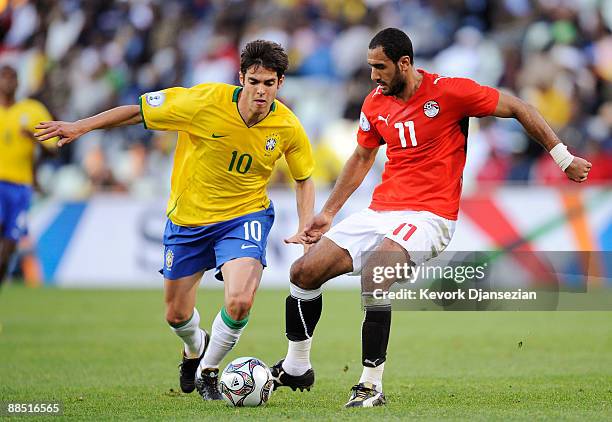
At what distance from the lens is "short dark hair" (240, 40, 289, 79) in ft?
24.4

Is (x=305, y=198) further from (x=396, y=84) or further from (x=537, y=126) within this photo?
(x=537, y=126)

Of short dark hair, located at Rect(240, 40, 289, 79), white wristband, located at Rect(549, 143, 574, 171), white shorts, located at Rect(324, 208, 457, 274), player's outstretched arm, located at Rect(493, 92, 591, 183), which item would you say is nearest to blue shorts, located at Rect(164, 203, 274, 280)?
white shorts, located at Rect(324, 208, 457, 274)

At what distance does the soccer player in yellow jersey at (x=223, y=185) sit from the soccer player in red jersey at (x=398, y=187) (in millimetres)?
437

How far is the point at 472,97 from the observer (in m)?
7.15

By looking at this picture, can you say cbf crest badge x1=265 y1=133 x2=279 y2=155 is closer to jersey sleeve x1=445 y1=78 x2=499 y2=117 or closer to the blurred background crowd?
jersey sleeve x1=445 y1=78 x2=499 y2=117

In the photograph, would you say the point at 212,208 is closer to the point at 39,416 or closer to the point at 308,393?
the point at 308,393

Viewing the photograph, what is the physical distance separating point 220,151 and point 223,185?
257 mm

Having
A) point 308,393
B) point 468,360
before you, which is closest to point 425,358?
point 468,360

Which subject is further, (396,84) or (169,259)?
(169,259)

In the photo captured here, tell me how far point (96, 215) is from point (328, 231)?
10.8 m

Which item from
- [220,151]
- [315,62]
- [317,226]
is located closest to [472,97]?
[317,226]

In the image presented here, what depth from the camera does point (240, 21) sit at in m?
20.9

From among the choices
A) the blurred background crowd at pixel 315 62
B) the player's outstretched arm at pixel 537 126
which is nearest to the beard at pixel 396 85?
the player's outstretched arm at pixel 537 126

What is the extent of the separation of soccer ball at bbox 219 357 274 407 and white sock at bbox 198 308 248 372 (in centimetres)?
27
